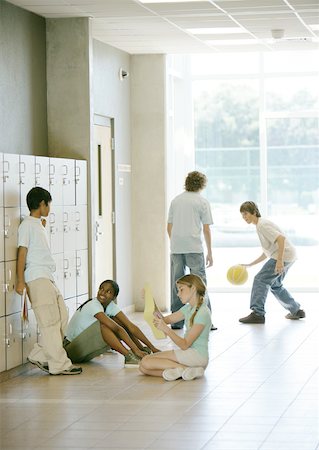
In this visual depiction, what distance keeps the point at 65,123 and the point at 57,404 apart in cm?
389

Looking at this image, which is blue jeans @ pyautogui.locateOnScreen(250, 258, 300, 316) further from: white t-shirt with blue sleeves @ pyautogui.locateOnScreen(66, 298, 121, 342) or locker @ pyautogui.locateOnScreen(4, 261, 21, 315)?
locker @ pyautogui.locateOnScreen(4, 261, 21, 315)

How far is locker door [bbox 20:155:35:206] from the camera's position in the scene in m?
8.44

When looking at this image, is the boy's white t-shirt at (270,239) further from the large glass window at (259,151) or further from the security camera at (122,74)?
the large glass window at (259,151)

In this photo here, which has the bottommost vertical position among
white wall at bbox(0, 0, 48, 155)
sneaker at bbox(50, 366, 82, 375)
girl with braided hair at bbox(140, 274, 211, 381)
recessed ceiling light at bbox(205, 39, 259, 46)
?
sneaker at bbox(50, 366, 82, 375)

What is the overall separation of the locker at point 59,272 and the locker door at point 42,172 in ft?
2.14

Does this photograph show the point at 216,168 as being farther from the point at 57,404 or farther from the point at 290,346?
the point at 57,404

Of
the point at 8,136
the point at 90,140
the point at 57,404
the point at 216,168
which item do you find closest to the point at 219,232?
the point at 216,168

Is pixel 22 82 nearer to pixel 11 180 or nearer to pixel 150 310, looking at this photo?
pixel 11 180

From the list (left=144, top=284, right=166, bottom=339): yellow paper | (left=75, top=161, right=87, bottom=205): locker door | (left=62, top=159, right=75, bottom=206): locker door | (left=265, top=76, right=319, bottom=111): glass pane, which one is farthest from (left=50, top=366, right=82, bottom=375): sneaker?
(left=265, top=76, right=319, bottom=111): glass pane

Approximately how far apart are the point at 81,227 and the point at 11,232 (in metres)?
1.76

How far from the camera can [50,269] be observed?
330 inches

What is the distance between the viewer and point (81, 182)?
32.6ft

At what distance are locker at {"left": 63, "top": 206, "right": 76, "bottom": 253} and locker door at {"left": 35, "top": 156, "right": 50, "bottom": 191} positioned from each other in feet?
1.75

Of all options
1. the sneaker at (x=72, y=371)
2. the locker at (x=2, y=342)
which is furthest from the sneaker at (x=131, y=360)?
the locker at (x=2, y=342)
